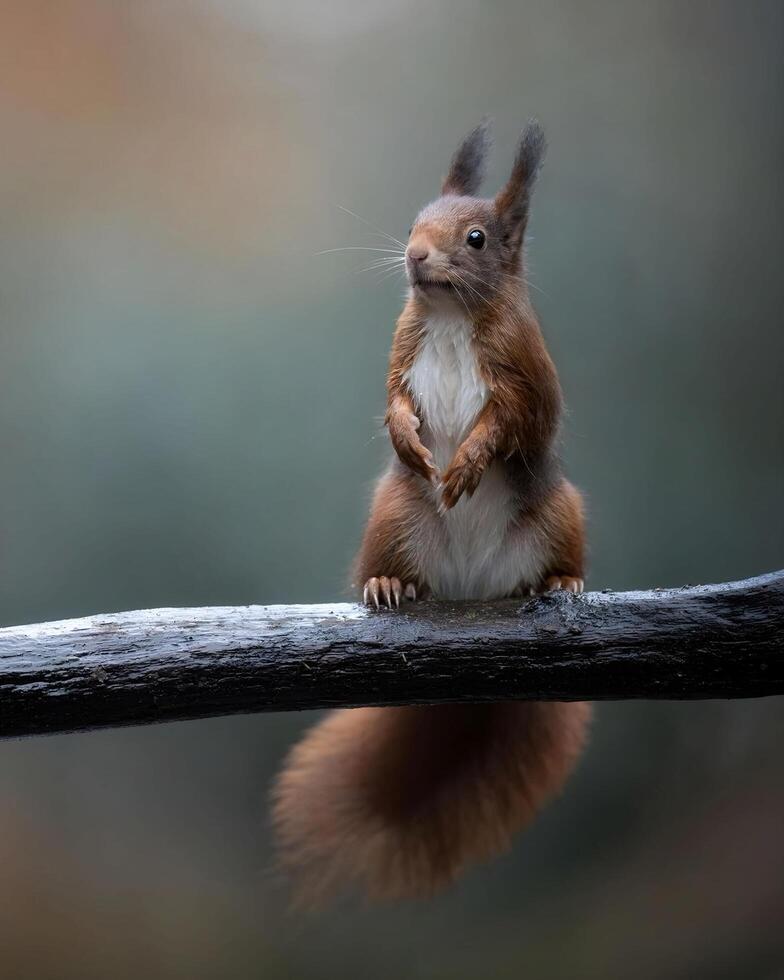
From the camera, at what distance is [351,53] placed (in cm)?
242

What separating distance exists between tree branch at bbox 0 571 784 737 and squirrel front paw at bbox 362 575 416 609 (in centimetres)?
9

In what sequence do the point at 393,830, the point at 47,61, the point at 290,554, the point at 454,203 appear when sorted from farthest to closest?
1. the point at 290,554
2. the point at 47,61
3. the point at 393,830
4. the point at 454,203

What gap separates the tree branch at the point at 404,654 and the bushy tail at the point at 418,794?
439 millimetres

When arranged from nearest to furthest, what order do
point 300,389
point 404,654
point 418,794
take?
point 404,654 < point 418,794 < point 300,389

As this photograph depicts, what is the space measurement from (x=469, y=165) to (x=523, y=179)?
156 millimetres

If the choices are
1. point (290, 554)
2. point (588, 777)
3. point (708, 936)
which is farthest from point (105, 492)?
point (708, 936)

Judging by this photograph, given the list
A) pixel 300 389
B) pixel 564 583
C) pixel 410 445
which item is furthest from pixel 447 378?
pixel 300 389

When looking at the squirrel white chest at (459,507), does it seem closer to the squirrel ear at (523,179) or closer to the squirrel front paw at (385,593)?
the squirrel front paw at (385,593)

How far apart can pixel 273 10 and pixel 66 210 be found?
69 cm

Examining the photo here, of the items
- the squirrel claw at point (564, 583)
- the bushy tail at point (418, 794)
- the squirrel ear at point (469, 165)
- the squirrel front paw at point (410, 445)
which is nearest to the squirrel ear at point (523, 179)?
the squirrel ear at point (469, 165)

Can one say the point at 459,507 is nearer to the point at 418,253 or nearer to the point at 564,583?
the point at 564,583

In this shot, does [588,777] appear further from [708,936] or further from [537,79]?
[537,79]

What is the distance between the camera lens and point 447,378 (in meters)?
1.73

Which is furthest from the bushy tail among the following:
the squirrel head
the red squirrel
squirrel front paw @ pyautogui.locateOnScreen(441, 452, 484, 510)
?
the squirrel head
